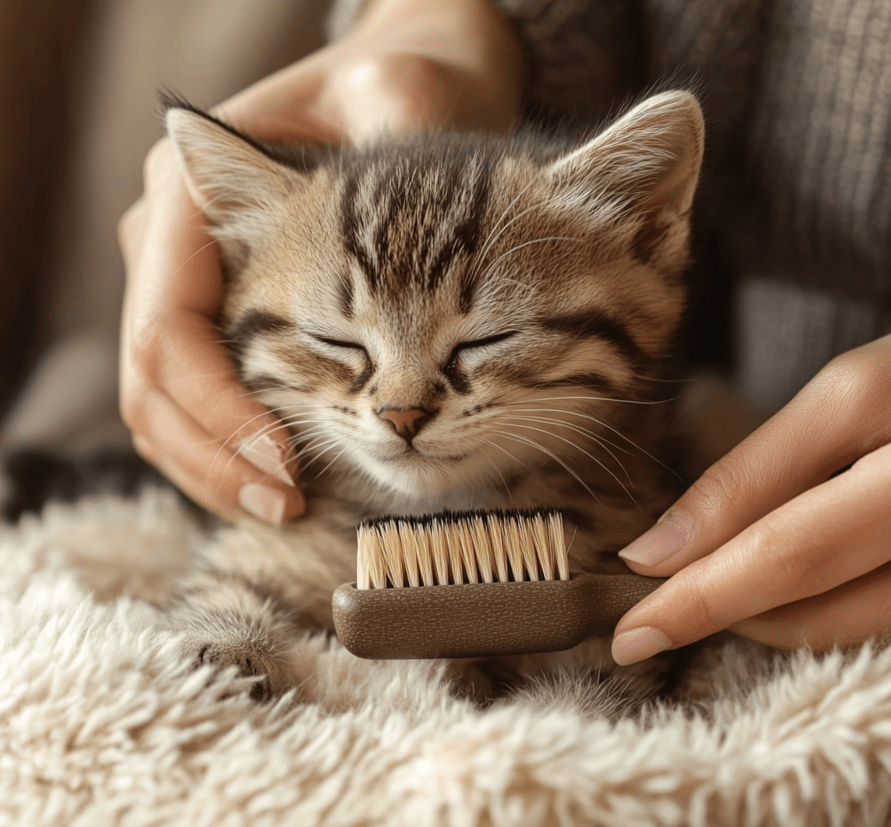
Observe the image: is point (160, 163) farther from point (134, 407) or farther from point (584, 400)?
point (584, 400)

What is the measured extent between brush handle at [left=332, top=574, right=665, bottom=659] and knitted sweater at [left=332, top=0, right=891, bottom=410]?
0.51m

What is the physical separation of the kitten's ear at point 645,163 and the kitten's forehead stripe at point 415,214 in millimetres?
89

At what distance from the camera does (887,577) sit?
0.64 meters

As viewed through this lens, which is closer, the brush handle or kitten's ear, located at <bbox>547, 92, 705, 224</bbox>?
the brush handle

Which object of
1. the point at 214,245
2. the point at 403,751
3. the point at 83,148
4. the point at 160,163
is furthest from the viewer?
the point at 83,148

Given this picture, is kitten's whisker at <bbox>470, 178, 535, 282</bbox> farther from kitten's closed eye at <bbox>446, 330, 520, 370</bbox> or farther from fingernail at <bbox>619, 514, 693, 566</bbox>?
fingernail at <bbox>619, 514, 693, 566</bbox>

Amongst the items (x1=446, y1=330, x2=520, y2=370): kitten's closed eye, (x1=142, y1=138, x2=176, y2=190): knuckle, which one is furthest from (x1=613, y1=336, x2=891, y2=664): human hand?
(x1=142, y1=138, x2=176, y2=190): knuckle

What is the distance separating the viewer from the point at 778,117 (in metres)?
1.12

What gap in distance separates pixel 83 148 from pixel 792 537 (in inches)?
55.9

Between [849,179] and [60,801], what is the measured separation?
1.14 m

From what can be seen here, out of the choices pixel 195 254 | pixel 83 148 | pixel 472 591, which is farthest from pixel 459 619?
pixel 83 148

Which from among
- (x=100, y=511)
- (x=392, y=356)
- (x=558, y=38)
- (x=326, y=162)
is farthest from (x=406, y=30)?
(x=100, y=511)

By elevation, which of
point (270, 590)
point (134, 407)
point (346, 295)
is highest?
point (346, 295)

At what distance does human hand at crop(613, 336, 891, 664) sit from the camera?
24.1 inches
